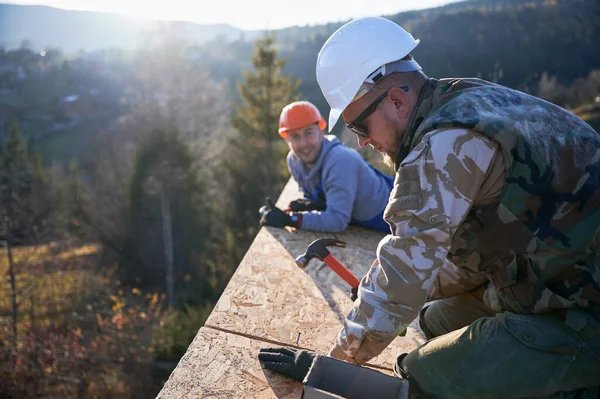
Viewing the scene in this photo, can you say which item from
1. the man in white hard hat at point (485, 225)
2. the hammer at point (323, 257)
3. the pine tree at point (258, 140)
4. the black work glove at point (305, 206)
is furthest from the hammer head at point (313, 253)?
the pine tree at point (258, 140)

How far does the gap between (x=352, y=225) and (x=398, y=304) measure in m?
2.88

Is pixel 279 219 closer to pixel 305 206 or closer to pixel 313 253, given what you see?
pixel 305 206

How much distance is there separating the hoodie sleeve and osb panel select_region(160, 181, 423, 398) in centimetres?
26

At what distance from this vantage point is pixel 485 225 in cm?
197

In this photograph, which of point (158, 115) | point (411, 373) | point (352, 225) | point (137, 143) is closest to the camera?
point (411, 373)

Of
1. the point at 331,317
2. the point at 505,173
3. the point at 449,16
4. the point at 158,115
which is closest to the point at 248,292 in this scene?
the point at 331,317

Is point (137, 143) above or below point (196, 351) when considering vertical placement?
below

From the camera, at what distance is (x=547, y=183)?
1.86 meters

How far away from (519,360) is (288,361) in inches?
47.3

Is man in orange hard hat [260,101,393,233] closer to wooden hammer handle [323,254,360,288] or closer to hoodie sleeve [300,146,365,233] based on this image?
hoodie sleeve [300,146,365,233]

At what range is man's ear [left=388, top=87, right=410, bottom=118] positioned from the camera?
2.11 meters

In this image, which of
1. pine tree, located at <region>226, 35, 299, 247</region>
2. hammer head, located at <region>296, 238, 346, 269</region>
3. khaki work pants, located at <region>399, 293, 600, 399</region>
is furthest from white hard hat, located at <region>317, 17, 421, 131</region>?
pine tree, located at <region>226, 35, 299, 247</region>

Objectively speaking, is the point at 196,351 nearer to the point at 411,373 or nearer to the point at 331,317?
the point at 331,317

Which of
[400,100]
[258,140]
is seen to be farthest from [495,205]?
[258,140]
